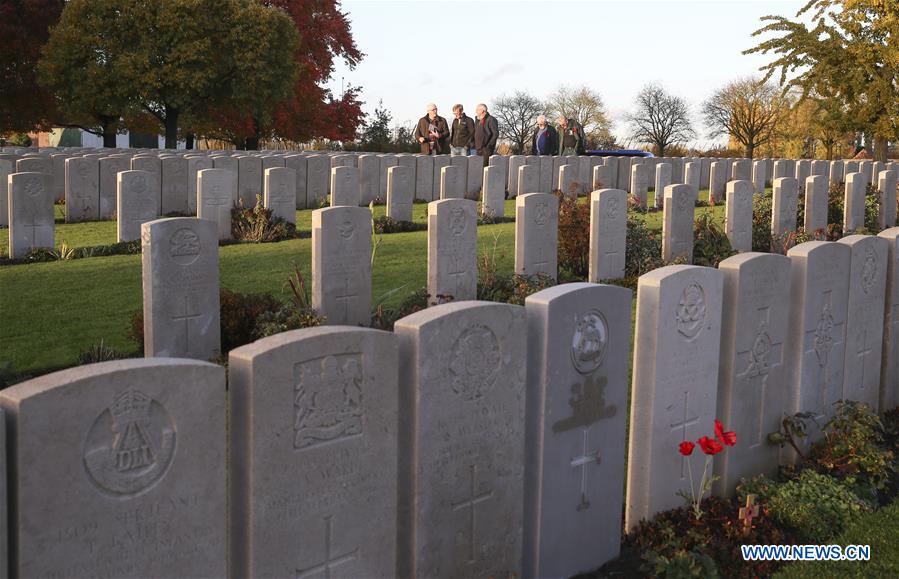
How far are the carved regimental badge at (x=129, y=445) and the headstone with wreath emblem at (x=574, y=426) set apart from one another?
6.03 feet

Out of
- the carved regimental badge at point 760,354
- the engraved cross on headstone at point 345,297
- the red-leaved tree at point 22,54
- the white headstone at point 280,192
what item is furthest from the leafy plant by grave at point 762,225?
→ the red-leaved tree at point 22,54

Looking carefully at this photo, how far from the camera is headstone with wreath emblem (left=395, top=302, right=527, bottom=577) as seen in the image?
405cm

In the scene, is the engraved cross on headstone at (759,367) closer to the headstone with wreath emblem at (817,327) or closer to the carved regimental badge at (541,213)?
the headstone with wreath emblem at (817,327)

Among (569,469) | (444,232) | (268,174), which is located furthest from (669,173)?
(569,469)

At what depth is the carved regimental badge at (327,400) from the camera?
360 centimetres

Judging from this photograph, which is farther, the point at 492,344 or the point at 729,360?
the point at 729,360

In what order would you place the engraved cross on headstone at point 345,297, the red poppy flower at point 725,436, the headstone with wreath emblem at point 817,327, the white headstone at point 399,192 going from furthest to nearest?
the white headstone at point 399,192 → the engraved cross on headstone at point 345,297 → the headstone with wreath emblem at point 817,327 → the red poppy flower at point 725,436

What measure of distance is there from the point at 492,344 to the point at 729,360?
1.83m

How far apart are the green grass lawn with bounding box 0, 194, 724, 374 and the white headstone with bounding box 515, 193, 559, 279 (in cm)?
82

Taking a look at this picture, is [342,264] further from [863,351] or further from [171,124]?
[171,124]

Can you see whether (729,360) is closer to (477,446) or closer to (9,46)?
(477,446)

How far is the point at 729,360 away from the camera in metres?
5.48

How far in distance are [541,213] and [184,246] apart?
468cm

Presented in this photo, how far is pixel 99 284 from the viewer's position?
1076cm
